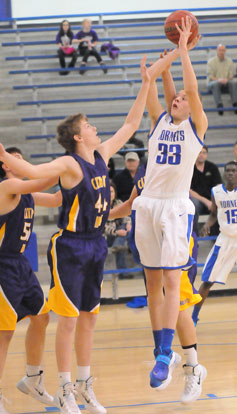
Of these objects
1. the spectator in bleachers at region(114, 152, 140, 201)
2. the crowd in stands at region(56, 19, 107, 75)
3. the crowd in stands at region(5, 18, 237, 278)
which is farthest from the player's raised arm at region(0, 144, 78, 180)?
the crowd in stands at region(56, 19, 107, 75)

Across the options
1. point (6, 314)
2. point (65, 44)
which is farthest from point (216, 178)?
point (6, 314)

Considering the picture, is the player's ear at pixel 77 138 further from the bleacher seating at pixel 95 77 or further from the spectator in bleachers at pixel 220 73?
the spectator in bleachers at pixel 220 73

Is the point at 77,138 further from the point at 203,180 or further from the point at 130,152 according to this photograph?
the point at 203,180

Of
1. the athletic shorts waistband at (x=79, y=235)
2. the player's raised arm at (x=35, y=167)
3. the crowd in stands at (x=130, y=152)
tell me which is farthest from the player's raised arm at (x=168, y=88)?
the crowd in stands at (x=130, y=152)

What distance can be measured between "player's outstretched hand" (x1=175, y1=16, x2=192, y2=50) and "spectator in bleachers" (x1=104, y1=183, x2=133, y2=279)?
180 inches

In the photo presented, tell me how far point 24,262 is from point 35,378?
2.95 feet

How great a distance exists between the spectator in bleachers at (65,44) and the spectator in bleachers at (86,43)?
0.51ft

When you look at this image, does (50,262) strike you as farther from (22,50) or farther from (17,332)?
(22,50)

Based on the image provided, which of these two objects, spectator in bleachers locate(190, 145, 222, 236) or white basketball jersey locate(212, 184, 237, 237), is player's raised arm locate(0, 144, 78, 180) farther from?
spectator in bleachers locate(190, 145, 222, 236)

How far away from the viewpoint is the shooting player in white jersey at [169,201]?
4871 millimetres

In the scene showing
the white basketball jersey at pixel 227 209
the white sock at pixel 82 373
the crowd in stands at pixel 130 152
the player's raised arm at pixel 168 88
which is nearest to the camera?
the white sock at pixel 82 373

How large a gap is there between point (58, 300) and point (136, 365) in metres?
2.06

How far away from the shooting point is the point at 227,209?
8109 millimetres

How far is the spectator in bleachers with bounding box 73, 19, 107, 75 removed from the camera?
14328 mm
